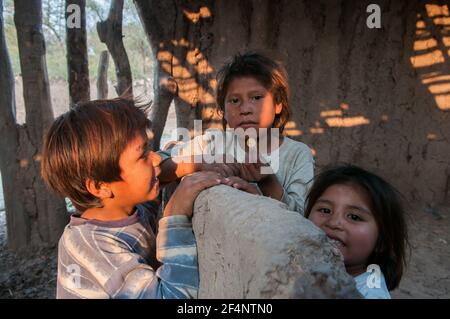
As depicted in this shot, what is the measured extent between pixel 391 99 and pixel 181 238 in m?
4.07

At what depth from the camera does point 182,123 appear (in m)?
3.87

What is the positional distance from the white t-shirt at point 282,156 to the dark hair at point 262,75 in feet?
0.68

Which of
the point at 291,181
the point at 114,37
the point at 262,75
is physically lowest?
the point at 291,181

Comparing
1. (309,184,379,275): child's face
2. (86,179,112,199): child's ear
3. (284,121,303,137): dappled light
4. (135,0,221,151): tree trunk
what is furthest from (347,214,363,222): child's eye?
(284,121,303,137): dappled light

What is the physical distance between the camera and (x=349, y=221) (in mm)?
1105

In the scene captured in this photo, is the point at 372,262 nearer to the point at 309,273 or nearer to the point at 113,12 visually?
the point at 309,273

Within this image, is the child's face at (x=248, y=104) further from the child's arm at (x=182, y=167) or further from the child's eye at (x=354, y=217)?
the child's eye at (x=354, y=217)

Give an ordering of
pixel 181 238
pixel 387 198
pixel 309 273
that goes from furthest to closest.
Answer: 1. pixel 387 198
2. pixel 181 238
3. pixel 309 273

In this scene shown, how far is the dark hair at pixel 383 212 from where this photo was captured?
115 cm

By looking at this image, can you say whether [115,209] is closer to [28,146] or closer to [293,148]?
[293,148]

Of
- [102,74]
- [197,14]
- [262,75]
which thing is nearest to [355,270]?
[262,75]

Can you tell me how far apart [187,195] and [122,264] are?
10.0 inches

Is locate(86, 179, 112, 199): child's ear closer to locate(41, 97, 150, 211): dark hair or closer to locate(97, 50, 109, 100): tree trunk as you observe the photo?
locate(41, 97, 150, 211): dark hair

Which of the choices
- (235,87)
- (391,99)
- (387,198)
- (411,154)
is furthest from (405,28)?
(387,198)
